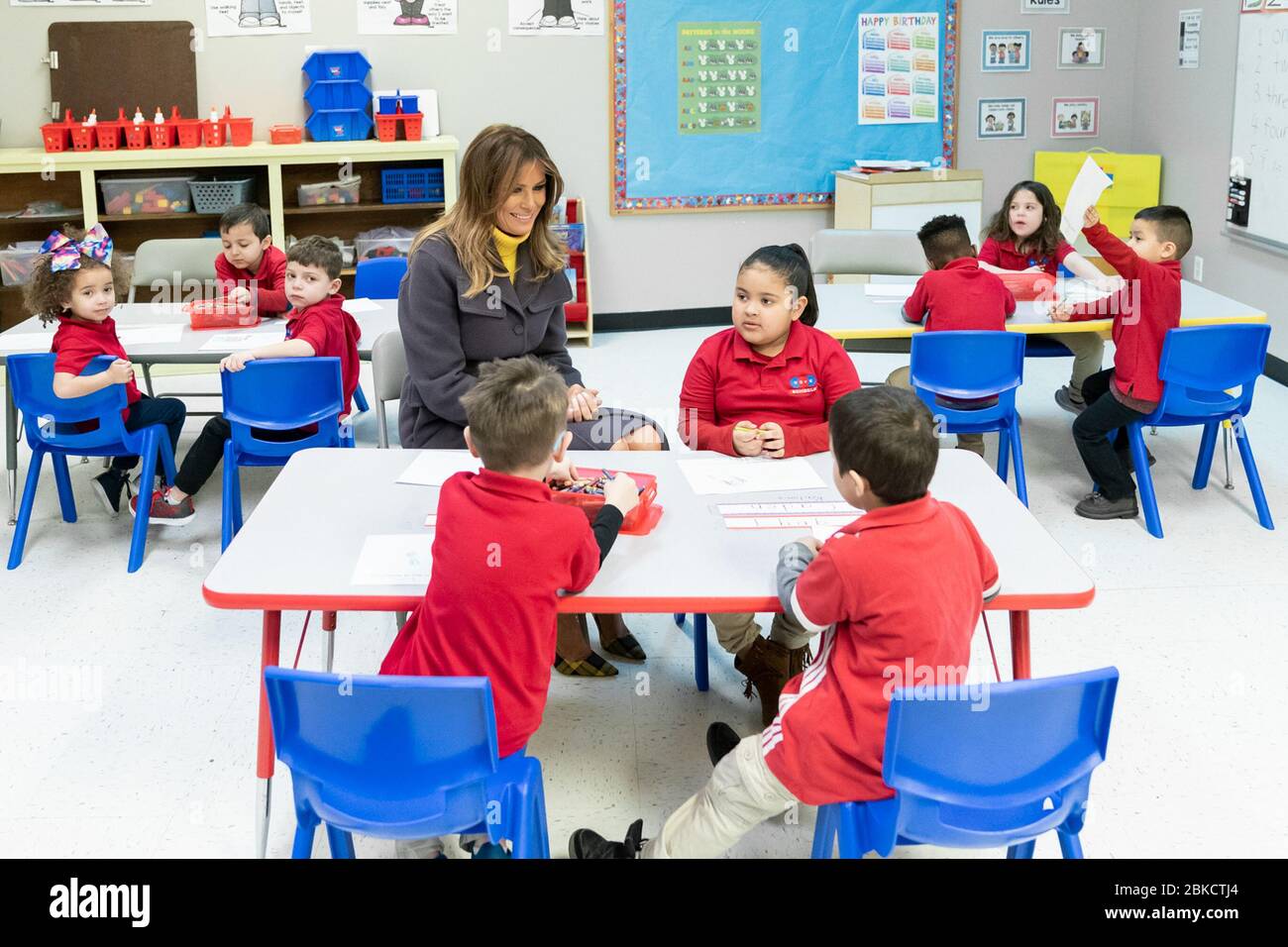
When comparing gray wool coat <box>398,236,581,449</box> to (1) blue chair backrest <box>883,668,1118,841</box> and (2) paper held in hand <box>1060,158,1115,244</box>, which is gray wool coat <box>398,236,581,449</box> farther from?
(2) paper held in hand <box>1060,158,1115,244</box>

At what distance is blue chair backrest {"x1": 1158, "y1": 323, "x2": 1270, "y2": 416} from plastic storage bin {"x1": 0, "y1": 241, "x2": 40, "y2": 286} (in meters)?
4.91

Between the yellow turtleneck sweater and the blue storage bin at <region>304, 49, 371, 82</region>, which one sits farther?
the blue storage bin at <region>304, 49, 371, 82</region>

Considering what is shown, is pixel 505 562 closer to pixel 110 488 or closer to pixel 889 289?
pixel 110 488

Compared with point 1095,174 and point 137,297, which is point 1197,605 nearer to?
point 1095,174

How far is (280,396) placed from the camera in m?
3.88

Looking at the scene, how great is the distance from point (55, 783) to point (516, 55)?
4738 millimetres

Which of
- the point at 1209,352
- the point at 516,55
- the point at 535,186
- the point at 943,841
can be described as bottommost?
the point at 943,841

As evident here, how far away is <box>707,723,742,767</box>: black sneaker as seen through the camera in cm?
286

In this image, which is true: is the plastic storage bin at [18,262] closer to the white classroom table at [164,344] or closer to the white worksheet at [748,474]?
the white classroom table at [164,344]

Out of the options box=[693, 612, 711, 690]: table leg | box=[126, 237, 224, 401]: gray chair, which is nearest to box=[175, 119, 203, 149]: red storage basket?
box=[126, 237, 224, 401]: gray chair

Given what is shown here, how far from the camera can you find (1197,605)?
3.73m

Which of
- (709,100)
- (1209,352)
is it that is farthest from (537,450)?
(709,100)

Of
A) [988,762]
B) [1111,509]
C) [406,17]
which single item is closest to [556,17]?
[406,17]
